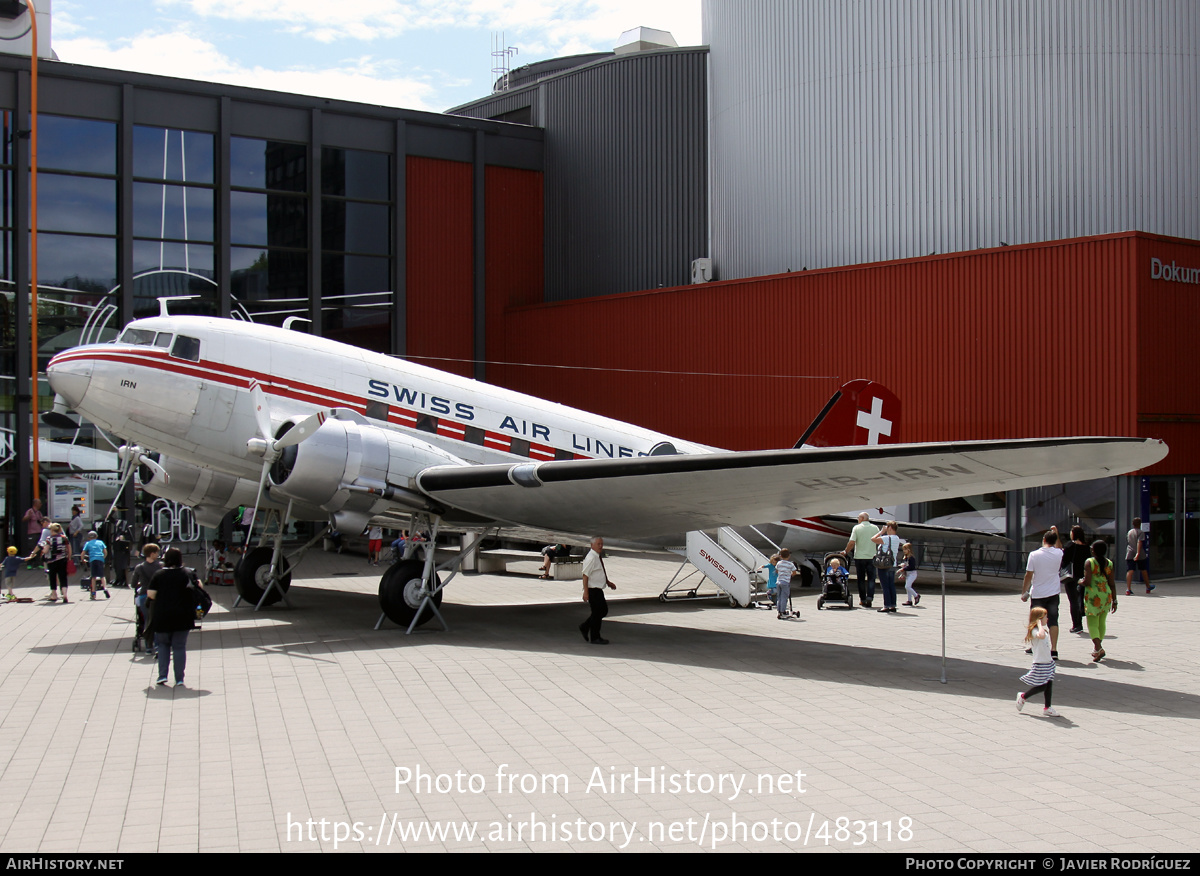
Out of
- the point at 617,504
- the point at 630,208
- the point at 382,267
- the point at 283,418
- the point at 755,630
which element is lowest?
the point at 755,630

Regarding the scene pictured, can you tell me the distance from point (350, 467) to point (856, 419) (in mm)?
9561

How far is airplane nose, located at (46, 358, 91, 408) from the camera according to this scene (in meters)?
13.4

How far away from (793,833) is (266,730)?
14.2 ft

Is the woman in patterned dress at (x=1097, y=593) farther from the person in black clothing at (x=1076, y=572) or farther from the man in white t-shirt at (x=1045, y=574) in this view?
the person in black clothing at (x=1076, y=572)

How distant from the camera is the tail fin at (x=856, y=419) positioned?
1823cm

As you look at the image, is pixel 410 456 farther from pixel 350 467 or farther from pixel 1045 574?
pixel 1045 574

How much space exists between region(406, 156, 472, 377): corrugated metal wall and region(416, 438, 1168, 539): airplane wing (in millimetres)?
16166

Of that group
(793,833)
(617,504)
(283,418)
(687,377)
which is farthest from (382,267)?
(793,833)

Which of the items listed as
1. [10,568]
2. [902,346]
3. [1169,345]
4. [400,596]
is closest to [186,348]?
[400,596]

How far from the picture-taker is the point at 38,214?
80.5 feet

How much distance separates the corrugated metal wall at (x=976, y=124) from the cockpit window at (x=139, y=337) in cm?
1665

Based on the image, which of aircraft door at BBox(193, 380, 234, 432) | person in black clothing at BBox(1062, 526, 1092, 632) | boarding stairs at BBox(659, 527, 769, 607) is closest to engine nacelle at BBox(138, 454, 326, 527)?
aircraft door at BBox(193, 380, 234, 432)

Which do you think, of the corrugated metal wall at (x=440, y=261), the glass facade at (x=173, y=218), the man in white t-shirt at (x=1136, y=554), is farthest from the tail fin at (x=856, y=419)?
the glass facade at (x=173, y=218)
